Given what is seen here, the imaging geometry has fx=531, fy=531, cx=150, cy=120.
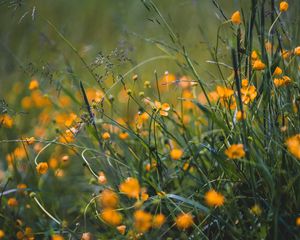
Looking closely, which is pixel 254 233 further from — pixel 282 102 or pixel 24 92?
pixel 24 92

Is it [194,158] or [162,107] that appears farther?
[162,107]

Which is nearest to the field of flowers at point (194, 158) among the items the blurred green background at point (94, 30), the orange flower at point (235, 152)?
the orange flower at point (235, 152)

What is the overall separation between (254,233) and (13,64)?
2.63 meters

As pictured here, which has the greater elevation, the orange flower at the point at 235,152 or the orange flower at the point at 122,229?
the orange flower at the point at 235,152

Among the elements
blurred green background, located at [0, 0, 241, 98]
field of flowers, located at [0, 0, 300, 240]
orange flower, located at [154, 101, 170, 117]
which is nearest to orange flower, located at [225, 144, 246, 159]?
field of flowers, located at [0, 0, 300, 240]

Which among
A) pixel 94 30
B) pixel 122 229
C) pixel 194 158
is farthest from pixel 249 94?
pixel 94 30

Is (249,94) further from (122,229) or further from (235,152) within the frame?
(122,229)

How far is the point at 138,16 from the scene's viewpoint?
15.8ft

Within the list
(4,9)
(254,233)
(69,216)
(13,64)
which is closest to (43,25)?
(4,9)

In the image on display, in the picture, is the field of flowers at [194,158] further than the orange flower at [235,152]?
Yes

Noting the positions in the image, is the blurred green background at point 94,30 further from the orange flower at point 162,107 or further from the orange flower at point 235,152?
the orange flower at point 235,152

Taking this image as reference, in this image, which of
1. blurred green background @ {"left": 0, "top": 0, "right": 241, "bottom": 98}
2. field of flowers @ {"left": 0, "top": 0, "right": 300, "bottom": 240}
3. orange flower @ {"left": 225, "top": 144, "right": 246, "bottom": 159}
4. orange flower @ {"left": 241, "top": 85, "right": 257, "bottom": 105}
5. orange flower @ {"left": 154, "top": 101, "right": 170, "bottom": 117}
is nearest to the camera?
orange flower @ {"left": 225, "top": 144, "right": 246, "bottom": 159}

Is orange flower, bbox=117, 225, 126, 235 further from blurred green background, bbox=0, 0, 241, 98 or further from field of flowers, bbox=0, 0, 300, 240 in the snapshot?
blurred green background, bbox=0, 0, 241, 98

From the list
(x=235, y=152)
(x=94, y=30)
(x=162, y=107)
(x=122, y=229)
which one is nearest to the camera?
(x=235, y=152)
